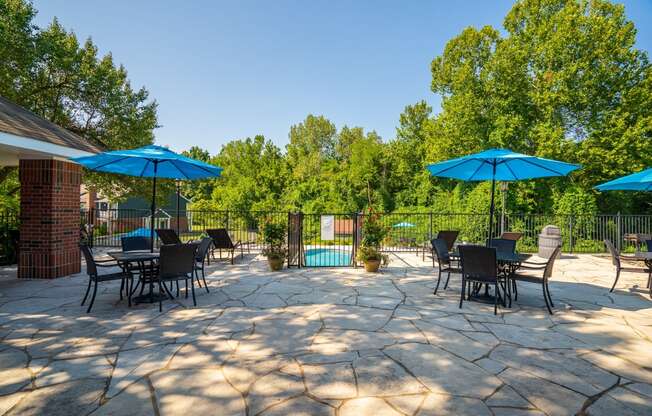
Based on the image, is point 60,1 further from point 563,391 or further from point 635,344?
point 635,344

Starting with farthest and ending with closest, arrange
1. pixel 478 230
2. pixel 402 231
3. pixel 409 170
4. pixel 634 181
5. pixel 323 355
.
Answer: pixel 409 170 < pixel 402 231 < pixel 478 230 < pixel 634 181 < pixel 323 355

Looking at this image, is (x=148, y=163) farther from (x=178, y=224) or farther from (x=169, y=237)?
(x=169, y=237)

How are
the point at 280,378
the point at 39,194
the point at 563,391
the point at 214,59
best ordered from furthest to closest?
the point at 214,59 < the point at 39,194 < the point at 280,378 < the point at 563,391

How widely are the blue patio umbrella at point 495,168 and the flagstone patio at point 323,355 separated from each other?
2073mm

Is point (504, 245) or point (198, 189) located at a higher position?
point (198, 189)

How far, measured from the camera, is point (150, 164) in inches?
277

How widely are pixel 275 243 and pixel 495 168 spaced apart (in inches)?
199

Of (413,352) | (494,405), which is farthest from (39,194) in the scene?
(494,405)

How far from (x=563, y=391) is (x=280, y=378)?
231 cm

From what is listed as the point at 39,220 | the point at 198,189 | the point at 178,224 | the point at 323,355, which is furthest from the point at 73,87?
the point at 198,189

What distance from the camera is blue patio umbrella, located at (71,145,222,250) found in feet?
18.2

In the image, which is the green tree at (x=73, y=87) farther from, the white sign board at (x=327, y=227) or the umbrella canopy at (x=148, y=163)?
the white sign board at (x=327, y=227)

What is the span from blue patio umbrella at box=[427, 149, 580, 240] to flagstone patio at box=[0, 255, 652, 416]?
2.07 meters

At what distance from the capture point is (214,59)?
36.1 ft
